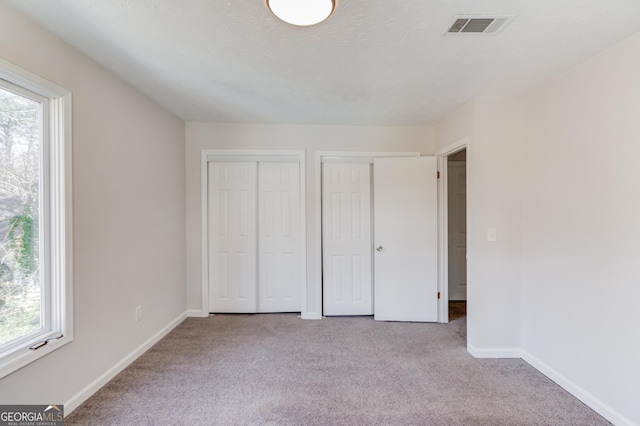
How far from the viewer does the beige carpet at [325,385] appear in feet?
5.51

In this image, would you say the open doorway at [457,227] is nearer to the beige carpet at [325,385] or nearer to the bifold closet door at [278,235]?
Answer: the beige carpet at [325,385]

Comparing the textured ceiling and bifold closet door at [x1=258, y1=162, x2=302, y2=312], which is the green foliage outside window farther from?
bifold closet door at [x1=258, y1=162, x2=302, y2=312]

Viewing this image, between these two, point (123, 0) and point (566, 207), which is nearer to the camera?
point (123, 0)

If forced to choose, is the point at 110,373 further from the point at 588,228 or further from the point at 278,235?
the point at 588,228

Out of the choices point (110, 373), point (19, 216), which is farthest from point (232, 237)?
point (19, 216)

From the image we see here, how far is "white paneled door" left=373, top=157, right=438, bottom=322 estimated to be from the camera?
3105 millimetres

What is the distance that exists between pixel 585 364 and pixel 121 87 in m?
4.01

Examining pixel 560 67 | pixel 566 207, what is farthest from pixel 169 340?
pixel 560 67

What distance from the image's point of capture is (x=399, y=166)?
3.15 metres

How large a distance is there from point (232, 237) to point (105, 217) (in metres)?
1.46

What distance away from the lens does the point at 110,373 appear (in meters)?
2.03

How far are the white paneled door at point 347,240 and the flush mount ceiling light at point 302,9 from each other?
2.05 m

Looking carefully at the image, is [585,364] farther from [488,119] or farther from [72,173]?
[72,173]

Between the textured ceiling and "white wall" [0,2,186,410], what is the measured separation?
167mm
